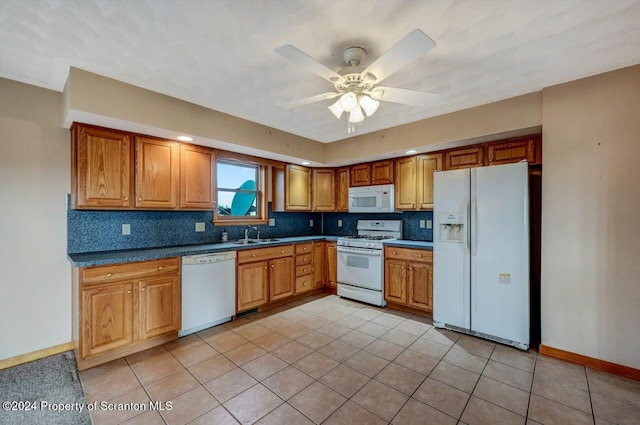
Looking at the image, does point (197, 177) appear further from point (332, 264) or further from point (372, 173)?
point (372, 173)

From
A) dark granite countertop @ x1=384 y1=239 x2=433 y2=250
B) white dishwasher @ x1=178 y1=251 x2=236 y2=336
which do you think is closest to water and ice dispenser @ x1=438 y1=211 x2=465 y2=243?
dark granite countertop @ x1=384 y1=239 x2=433 y2=250

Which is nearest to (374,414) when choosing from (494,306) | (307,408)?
(307,408)

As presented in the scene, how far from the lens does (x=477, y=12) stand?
1632mm

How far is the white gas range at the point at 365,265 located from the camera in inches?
155

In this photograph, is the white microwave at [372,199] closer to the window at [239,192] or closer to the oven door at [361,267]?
the oven door at [361,267]

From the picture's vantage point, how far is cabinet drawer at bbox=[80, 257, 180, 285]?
2.42 m

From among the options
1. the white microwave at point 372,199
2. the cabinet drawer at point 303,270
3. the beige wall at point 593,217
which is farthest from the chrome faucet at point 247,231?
the beige wall at point 593,217

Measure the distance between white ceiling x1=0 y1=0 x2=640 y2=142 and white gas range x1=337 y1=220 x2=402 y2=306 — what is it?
7.29 feet

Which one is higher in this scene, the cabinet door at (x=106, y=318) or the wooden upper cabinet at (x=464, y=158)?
the wooden upper cabinet at (x=464, y=158)

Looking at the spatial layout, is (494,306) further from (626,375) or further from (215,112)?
(215,112)

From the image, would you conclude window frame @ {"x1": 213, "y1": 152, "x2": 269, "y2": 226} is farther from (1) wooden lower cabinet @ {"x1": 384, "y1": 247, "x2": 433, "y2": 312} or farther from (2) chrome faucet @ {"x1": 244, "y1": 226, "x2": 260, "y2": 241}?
(1) wooden lower cabinet @ {"x1": 384, "y1": 247, "x2": 433, "y2": 312}

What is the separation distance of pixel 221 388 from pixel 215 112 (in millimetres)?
2709

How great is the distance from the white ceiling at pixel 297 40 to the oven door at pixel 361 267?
230 centimetres

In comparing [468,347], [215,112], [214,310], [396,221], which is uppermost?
[215,112]
